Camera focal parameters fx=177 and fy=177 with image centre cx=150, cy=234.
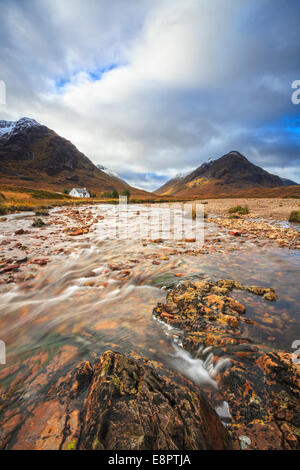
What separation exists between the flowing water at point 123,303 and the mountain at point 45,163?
139m

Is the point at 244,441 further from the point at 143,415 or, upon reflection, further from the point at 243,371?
the point at 143,415

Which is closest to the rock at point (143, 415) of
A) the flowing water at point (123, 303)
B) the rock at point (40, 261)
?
the flowing water at point (123, 303)

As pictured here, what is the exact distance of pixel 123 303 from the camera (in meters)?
3.84

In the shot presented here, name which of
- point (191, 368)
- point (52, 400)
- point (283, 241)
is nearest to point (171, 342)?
point (191, 368)

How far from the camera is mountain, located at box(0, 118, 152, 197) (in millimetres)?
139625

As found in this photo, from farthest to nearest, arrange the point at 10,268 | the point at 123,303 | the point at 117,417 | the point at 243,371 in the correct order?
the point at 10,268, the point at 123,303, the point at 243,371, the point at 117,417

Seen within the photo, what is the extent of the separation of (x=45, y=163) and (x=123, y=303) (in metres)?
199

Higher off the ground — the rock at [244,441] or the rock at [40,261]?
the rock at [40,261]

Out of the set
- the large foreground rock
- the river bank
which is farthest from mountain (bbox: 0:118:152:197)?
the large foreground rock

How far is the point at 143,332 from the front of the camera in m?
2.92

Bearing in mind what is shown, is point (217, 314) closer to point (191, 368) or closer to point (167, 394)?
point (191, 368)

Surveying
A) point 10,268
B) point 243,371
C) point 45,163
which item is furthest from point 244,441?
point 45,163

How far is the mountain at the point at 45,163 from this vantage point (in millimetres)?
139625

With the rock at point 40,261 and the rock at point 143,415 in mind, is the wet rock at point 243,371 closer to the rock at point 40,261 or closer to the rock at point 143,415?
the rock at point 143,415
